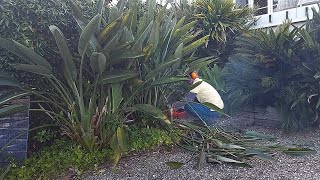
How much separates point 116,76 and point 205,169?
1047 mm

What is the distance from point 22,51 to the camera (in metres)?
2.48

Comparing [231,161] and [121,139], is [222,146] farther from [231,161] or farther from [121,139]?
[121,139]

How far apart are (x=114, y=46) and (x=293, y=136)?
8.55 feet

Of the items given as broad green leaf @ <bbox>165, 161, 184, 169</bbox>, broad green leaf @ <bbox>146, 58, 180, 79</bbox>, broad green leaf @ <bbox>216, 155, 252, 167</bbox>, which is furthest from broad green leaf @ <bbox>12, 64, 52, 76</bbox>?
broad green leaf @ <bbox>216, 155, 252, 167</bbox>

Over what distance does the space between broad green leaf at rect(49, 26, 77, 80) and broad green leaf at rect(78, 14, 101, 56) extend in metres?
0.11

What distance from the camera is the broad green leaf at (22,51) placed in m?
2.43

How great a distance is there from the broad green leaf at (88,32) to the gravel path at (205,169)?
998 millimetres

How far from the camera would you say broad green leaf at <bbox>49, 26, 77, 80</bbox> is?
2.36m

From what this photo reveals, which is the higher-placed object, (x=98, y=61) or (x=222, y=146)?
(x=98, y=61)

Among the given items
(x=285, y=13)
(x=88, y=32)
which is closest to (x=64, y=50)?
(x=88, y=32)

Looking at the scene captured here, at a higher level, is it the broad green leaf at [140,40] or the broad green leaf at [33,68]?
the broad green leaf at [140,40]

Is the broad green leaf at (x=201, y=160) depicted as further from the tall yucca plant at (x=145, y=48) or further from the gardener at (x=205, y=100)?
the gardener at (x=205, y=100)

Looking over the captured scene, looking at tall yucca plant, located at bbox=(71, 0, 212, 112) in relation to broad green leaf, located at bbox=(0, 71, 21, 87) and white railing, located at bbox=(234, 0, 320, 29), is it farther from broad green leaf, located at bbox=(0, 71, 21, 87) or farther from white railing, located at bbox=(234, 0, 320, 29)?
white railing, located at bbox=(234, 0, 320, 29)

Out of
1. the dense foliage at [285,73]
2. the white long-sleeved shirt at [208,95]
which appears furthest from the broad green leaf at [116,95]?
the dense foliage at [285,73]
